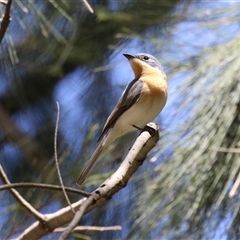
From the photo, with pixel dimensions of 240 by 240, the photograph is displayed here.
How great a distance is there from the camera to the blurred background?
1.63 m

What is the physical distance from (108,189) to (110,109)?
1.20 meters

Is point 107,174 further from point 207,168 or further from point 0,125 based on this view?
point 0,125

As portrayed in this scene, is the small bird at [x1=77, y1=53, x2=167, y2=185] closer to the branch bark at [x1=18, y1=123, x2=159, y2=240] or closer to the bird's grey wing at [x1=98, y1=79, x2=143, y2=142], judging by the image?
the bird's grey wing at [x1=98, y1=79, x2=143, y2=142]

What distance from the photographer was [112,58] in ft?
7.25

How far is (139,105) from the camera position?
1902mm

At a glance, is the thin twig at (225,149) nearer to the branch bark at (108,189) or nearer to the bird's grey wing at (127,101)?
the branch bark at (108,189)

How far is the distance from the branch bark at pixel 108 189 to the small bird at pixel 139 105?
1.13 ft

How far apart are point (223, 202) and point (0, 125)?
3.45ft

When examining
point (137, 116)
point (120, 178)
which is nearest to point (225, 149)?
point (137, 116)

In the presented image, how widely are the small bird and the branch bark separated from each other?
13.6 inches

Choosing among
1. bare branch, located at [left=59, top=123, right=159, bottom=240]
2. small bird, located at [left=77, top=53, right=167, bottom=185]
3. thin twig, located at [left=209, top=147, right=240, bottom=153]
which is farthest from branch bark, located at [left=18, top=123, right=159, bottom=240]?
small bird, located at [left=77, top=53, right=167, bottom=185]

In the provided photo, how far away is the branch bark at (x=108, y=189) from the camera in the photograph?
100cm

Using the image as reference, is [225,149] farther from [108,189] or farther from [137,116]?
[108,189]

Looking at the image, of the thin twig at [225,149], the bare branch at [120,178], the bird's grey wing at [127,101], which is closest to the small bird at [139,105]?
the bird's grey wing at [127,101]
